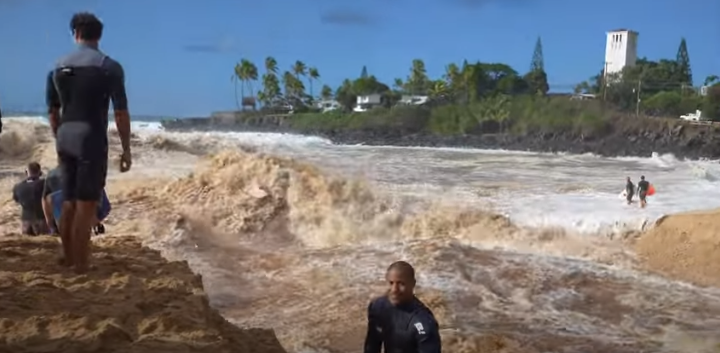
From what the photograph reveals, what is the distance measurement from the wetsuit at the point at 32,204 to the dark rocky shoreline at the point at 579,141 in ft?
164

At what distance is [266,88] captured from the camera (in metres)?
107

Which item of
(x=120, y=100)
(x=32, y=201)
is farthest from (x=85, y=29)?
(x=32, y=201)

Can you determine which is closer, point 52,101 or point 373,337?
point 373,337

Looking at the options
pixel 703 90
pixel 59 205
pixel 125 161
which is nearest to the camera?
pixel 125 161

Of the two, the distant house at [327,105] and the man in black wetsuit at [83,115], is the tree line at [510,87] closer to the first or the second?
the distant house at [327,105]

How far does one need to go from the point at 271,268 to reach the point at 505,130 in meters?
67.0

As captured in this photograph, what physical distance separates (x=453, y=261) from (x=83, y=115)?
23.4ft

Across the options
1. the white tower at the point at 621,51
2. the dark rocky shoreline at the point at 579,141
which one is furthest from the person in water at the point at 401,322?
the white tower at the point at 621,51

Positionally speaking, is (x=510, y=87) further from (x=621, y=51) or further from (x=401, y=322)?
(x=401, y=322)

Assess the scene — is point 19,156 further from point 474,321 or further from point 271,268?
point 474,321

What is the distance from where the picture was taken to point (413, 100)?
306 ft

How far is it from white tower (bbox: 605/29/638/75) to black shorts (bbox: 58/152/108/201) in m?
90.6

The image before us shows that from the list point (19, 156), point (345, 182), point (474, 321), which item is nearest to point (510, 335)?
point (474, 321)

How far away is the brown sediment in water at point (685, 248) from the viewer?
37.6ft
